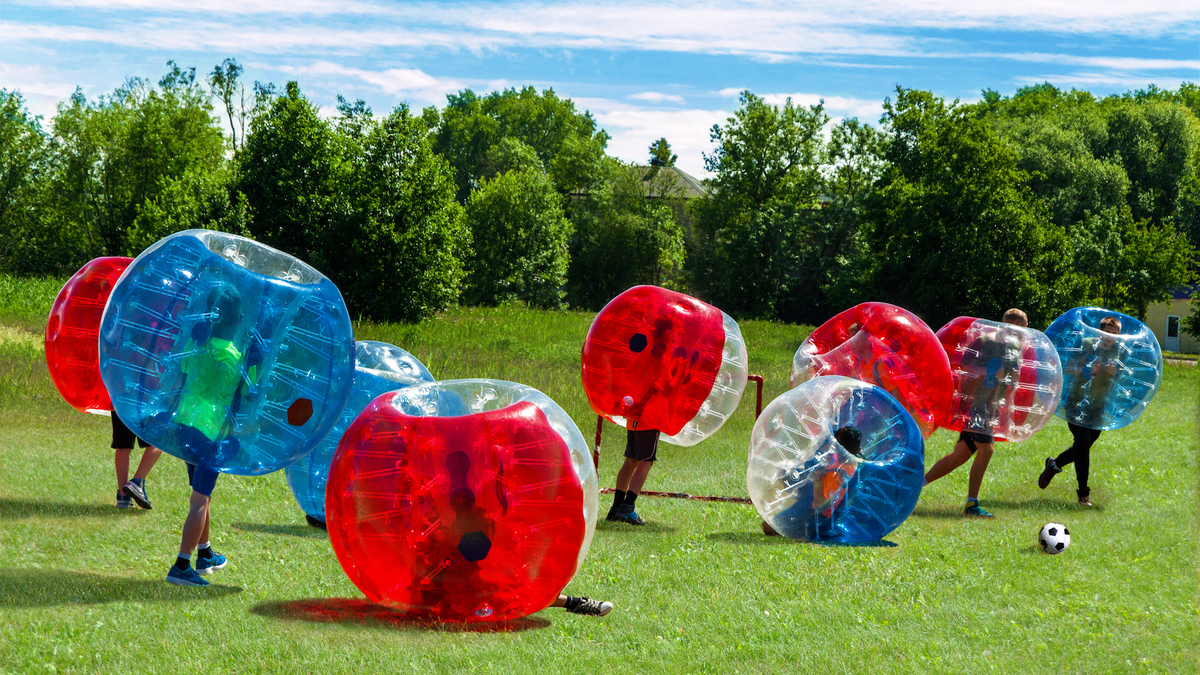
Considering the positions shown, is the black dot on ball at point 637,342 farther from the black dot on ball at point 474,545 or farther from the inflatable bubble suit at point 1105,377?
the inflatable bubble suit at point 1105,377

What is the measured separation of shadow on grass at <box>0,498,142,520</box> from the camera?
29.9ft

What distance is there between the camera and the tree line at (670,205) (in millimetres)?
35188

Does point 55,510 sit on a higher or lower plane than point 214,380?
lower

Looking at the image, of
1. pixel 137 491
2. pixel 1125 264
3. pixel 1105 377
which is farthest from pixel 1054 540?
pixel 1125 264

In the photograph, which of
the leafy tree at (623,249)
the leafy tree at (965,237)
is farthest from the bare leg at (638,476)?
the leafy tree at (623,249)

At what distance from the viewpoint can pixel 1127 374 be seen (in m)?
12.1

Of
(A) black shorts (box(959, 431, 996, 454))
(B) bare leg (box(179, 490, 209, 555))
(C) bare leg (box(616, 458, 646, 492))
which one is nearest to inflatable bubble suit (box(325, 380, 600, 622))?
(B) bare leg (box(179, 490, 209, 555))

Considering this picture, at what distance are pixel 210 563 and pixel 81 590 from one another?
929 millimetres

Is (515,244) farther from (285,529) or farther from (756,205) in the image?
(285,529)

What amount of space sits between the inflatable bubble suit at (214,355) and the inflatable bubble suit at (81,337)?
3141mm

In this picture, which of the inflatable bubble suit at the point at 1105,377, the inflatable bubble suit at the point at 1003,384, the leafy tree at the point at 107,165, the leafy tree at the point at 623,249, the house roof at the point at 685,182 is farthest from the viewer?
the house roof at the point at 685,182

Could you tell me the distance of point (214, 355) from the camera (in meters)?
6.38

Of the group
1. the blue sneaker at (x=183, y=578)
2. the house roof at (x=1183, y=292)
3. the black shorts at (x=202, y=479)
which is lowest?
the house roof at (x=1183, y=292)

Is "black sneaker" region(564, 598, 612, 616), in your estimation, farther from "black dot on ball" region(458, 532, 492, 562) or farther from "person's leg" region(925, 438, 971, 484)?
"person's leg" region(925, 438, 971, 484)
